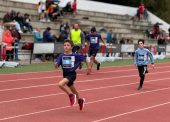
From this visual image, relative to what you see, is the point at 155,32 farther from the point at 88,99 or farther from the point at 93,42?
the point at 88,99

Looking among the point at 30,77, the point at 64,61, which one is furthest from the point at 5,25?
the point at 64,61

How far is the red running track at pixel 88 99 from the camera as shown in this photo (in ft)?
35.9

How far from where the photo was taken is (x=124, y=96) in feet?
47.9

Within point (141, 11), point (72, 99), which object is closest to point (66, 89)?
point (72, 99)

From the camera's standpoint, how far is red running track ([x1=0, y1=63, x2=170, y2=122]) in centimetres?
1095

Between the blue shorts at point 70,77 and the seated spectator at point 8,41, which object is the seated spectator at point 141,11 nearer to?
the seated spectator at point 8,41

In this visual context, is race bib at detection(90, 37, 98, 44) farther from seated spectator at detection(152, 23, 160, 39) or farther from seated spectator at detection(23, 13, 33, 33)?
seated spectator at detection(152, 23, 160, 39)

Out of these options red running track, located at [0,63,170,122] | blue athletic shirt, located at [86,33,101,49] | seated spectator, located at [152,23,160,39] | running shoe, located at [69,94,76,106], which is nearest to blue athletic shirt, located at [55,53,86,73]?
running shoe, located at [69,94,76,106]

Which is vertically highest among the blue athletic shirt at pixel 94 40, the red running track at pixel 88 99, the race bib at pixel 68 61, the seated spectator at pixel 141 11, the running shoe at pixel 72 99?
the seated spectator at pixel 141 11

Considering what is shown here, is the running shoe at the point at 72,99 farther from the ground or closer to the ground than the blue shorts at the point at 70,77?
closer to the ground

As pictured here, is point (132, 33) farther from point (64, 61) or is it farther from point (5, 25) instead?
point (64, 61)

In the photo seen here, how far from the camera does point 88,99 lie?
13.7 meters

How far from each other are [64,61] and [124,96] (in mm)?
3284

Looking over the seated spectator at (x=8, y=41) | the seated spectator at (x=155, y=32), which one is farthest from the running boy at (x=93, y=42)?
the seated spectator at (x=155, y=32)
